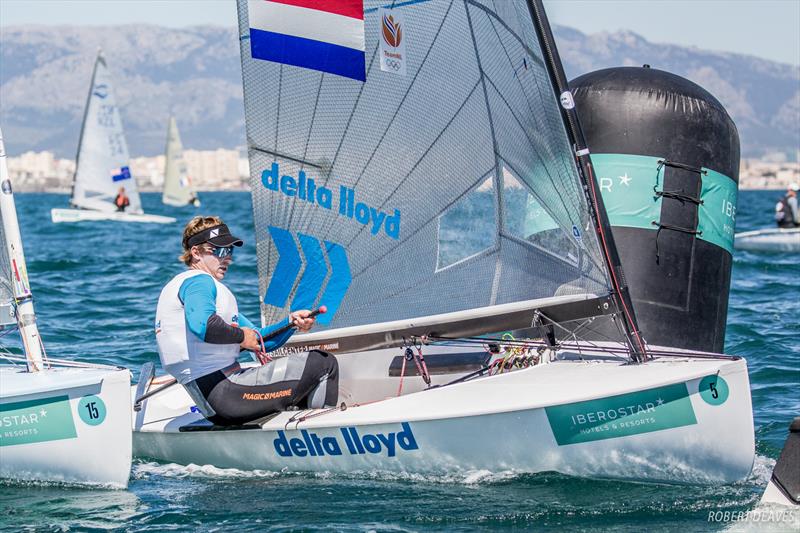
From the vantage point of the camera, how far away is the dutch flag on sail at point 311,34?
5.86 meters

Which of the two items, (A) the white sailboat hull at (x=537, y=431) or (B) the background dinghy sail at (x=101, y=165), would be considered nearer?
(A) the white sailboat hull at (x=537, y=431)

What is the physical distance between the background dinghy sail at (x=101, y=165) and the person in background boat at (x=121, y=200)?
0.09m

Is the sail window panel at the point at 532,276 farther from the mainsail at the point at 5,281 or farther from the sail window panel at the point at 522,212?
the mainsail at the point at 5,281

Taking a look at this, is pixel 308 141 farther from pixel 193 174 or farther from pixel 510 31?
pixel 193 174

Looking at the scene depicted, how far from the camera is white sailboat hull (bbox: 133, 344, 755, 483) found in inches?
194

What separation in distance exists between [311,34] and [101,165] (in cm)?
2380

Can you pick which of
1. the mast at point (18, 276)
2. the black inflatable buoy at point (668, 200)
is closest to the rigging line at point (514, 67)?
the black inflatable buoy at point (668, 200)

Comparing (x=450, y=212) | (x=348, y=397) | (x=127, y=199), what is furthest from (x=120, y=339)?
(x=127, y=199)

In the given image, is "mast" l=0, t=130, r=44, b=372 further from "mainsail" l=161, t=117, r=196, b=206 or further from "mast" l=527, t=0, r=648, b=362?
"mainsail" l=161, t=117, r=196, b=206

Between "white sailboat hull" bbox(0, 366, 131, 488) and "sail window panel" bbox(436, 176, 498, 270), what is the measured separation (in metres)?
1.81

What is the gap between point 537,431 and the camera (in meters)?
5.14

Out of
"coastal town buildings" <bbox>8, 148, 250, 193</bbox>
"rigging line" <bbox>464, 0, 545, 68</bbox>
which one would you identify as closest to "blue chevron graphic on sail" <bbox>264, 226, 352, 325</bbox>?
"rigging line" <bbox>464, 0, 545, 68</bbox>

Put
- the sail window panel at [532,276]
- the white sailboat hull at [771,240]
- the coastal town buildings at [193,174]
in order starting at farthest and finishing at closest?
1. the coastal town buildings at [193,174]
2. the white sailboat hull at [771,240]
3. the sail window panel at [532,276]

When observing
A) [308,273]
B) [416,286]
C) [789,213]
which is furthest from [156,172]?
[416,286]
